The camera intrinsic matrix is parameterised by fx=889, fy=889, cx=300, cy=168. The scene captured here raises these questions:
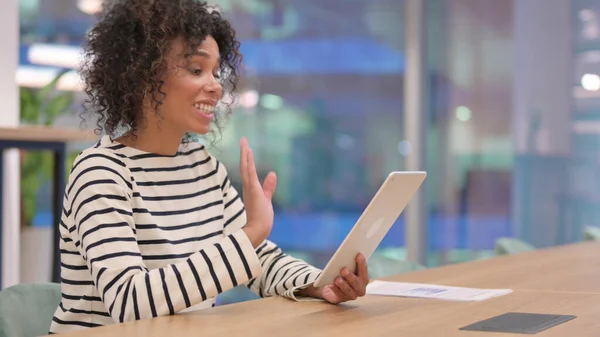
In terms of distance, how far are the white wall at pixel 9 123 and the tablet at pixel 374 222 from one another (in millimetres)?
3005

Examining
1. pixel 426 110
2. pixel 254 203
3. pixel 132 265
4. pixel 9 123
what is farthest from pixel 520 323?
pixel 426 110

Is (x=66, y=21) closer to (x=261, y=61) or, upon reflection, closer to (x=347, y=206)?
(x=261, y=61)

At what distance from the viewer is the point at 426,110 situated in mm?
6035

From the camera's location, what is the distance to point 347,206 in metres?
6.15

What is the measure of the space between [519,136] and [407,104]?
2.60 feet

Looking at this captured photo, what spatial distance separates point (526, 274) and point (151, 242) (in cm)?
100

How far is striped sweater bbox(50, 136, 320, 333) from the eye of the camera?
150 centimetres

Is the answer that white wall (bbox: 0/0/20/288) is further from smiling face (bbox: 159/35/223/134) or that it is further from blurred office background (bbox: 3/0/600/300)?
smiling face (bbox: 159/35/223/134)

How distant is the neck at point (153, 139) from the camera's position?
1.81 metres

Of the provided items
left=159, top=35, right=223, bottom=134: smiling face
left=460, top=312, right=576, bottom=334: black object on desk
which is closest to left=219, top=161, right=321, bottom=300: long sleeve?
left=159, top=35, right=223, bottom=134: smiling face

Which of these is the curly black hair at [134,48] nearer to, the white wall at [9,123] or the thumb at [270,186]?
the thumb at [270,186]

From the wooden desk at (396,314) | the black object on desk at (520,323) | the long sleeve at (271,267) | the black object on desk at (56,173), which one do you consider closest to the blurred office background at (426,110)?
the black object on desk at (56,173)

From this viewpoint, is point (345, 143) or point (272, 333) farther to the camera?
point (345, 143)

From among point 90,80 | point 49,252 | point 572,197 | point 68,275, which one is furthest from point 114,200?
point 572,197
